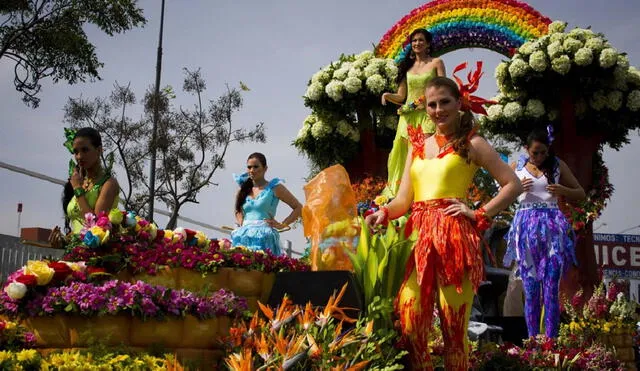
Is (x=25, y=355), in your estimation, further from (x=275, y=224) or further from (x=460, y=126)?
(x=275, y=224)

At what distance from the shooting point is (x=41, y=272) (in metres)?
3.18

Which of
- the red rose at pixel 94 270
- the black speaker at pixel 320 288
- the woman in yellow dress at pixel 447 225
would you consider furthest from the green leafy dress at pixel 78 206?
the woman in yellow dress at pixel 447 225

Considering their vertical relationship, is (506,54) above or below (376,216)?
above

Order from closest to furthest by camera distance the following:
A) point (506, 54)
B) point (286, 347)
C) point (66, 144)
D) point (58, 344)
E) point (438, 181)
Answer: point (286, 347), point (58, 344), point (438, 181), point (66, 144), point (506, 54)

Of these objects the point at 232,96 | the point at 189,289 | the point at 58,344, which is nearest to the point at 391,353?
the point at 189,289

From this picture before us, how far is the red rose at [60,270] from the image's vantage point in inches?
128

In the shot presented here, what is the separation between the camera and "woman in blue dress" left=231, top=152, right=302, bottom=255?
24.7 feet

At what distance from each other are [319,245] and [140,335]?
126 cm

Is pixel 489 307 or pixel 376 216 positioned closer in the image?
pixel 376 216

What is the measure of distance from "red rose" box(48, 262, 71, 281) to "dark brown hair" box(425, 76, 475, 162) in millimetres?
2053

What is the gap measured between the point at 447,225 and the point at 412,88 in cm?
494

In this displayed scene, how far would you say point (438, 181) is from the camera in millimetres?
3672

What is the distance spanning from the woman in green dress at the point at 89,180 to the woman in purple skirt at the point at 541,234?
12.2ft

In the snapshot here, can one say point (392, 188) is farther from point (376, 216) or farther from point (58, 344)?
point (58, 344)
